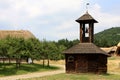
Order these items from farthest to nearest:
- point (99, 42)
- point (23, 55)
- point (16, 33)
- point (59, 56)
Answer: point (99, 42) → point (16, 33) → point (59, 56) → point (23, 55)

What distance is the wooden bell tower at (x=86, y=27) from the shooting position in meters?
A: 46.7

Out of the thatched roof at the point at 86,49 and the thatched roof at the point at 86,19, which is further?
the thatched roof at the point at 86,19

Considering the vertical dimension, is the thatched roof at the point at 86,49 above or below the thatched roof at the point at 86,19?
below

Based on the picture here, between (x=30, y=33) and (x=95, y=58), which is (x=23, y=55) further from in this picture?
(x=30, y=33)

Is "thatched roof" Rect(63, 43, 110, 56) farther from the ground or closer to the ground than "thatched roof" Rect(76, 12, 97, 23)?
closer to the ground

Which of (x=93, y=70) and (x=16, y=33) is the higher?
(x=16, y=33)

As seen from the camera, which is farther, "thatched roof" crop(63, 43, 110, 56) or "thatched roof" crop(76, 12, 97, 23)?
"thatched roof" crop(76, 12, 97, 23)

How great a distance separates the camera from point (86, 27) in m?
47.6

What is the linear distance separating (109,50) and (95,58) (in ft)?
174

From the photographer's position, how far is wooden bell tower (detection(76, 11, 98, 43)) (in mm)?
46688

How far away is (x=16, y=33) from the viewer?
92.4 m

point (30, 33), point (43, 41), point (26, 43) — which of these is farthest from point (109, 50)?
point (26, 43)

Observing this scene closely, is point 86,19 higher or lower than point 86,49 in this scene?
higher

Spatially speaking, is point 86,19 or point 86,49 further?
point 86,19
